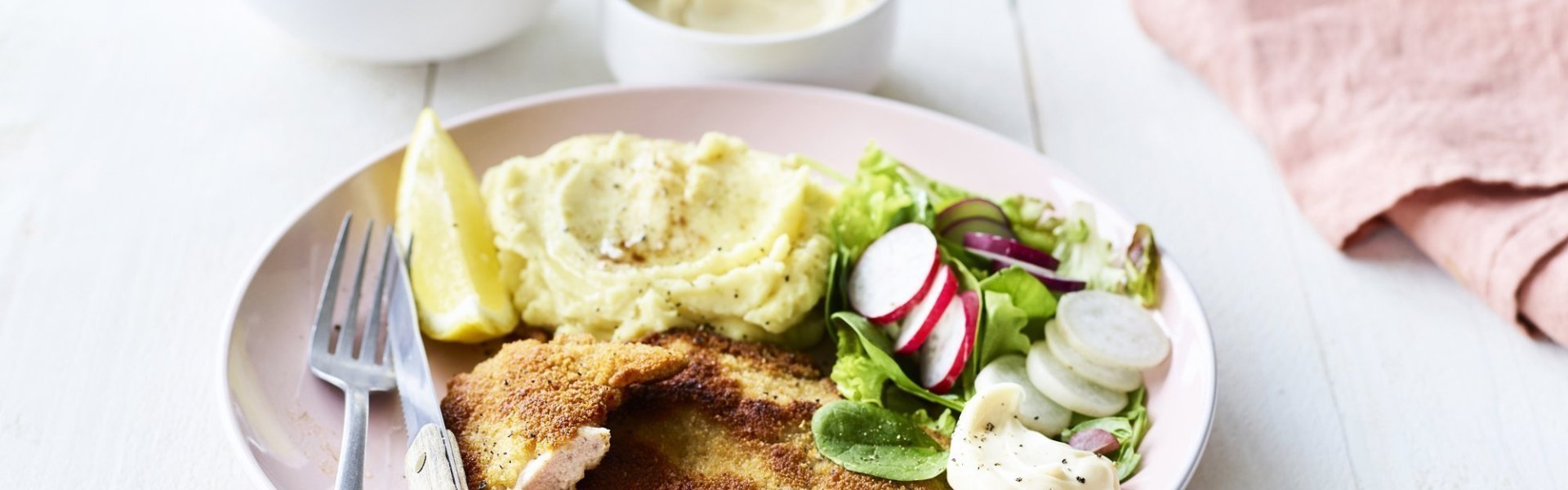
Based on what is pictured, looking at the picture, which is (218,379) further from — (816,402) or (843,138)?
(843,138)

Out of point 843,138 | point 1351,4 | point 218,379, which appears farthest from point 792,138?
point 1351,4

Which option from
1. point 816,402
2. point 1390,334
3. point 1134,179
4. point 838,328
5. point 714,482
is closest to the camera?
point 714,482

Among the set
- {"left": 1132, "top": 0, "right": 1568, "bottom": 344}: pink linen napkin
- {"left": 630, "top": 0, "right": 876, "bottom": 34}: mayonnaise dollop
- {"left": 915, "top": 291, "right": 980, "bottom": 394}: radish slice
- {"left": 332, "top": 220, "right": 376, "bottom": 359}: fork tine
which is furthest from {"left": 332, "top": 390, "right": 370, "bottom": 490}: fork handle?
{"left": 1132, "top": 0, "right": 1568, "bottom": 344}: pink linen napkin

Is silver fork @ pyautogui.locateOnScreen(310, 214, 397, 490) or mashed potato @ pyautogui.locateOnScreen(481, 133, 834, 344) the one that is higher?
mashed potato @ pyautogui.locateOnScreen(481, 133, 834, 344)

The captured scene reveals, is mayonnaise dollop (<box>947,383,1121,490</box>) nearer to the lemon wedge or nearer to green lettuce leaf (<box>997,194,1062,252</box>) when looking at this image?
green lettuce leaf (<box>997,194,1062,252</box>)

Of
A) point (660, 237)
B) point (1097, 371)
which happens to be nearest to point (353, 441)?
point (660, 237)
